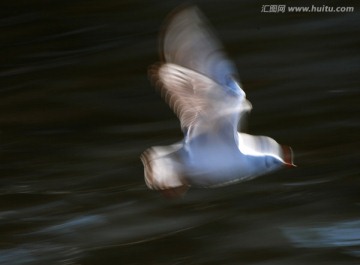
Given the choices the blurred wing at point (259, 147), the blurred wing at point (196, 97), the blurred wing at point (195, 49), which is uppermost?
the blurred wing at point (195, 49)

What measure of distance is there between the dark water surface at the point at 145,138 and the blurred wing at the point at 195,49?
1116mm

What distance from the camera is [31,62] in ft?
21.0

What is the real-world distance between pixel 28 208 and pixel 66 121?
3.08ft

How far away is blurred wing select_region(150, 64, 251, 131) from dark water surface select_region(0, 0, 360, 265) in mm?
956

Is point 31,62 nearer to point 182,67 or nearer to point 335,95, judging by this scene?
point 335,95

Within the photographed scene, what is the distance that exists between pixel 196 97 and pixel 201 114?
12cm

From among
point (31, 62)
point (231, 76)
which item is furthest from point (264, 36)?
point (231, 76)

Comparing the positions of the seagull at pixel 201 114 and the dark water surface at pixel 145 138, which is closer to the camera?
the seagull at pixel 201 114

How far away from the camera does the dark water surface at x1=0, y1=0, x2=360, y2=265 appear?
14.3 feet

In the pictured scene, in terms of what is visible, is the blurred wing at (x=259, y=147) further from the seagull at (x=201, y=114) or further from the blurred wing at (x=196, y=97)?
the blurred wing at (x=196, y=97)

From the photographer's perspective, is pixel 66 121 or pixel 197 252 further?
pixel 66 121

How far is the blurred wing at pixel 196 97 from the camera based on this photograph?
3.18m

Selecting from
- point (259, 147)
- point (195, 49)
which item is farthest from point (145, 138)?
point (195, 49)

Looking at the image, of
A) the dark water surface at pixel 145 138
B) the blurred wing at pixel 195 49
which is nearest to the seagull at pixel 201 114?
the blurred wing at pixel 195 49
